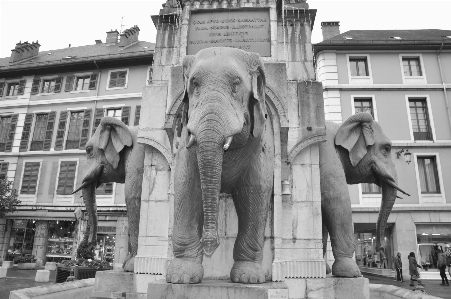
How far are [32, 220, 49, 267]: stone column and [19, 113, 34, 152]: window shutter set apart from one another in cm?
721

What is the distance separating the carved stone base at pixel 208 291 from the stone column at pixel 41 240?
2947cm

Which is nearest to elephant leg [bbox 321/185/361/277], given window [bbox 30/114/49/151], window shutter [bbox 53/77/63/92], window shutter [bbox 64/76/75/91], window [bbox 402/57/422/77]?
window [bbox 402/57/422/77]

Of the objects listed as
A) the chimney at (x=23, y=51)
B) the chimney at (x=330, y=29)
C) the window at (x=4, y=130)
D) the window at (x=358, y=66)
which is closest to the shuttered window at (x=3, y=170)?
the window at (x=4, y=130)

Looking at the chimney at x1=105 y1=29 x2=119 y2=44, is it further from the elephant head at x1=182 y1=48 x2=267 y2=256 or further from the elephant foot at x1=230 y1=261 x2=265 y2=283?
the elephant foot at x1=230 y1=261 x2=265 y2=283

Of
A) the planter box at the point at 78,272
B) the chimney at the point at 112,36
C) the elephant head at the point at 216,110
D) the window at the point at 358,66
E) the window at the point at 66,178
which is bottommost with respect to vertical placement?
the planter box at the point at 78,272

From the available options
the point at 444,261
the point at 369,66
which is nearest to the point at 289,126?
the point at 444,261

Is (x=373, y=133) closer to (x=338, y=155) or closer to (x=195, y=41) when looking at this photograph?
(x=338, y=155)

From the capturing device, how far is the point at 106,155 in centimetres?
623

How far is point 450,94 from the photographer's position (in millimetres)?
26641

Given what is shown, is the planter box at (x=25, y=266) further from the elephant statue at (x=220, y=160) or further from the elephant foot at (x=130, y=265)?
the elephant statue at (x=220, y=160)

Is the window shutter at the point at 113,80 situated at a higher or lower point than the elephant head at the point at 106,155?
higher

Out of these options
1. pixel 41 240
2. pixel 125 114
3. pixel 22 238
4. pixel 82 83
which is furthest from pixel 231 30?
pixel 22 238

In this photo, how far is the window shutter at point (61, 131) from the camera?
3109 centimetres

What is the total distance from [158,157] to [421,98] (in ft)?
86.8
